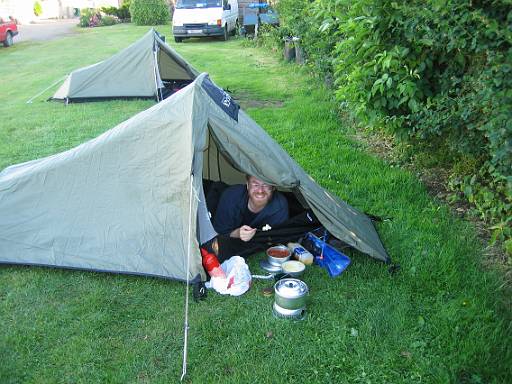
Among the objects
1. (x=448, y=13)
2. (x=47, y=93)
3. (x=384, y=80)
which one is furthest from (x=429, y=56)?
(x=47, y=93)

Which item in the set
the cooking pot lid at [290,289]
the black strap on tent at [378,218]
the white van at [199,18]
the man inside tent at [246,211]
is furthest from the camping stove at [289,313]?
the white van at [199,18]

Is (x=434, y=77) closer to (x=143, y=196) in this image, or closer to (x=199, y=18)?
(x=143, y=196)

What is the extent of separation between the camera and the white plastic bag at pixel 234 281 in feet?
11.8

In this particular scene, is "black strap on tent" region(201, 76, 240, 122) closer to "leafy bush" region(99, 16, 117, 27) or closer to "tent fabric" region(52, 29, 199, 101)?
"tent fabric" region(52, 29, 199, 101)

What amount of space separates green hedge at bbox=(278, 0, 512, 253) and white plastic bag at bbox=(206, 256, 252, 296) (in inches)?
73.5

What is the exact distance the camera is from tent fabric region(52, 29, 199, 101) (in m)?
9.13

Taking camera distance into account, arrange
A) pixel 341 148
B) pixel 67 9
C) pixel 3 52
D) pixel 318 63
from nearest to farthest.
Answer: pixel 341 148
pixel 318 63
pixel 3 52
pixel 67 9

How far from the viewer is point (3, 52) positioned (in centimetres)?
1692

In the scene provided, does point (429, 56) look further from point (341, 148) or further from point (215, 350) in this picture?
point (215, 350)

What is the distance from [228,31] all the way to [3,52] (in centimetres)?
829

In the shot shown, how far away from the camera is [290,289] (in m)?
3.29

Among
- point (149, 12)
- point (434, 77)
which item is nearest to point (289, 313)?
point (434, 77)

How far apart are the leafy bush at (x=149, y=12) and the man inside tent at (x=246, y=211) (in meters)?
23.3

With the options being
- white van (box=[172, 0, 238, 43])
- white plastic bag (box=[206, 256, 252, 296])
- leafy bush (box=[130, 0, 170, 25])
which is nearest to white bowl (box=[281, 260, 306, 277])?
white plastic bag (box=[206, 256, 252, 296])
